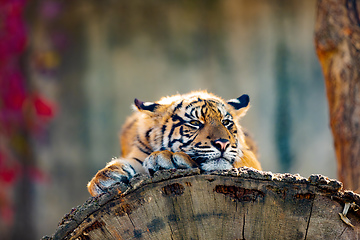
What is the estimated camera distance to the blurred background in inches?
279

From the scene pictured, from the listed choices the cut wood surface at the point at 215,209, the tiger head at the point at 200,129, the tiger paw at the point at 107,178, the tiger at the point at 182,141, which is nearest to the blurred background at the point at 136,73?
the tiger at the point at 182,141

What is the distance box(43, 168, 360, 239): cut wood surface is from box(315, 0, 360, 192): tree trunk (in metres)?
2.01

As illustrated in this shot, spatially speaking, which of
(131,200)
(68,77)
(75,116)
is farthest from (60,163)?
(131,200)

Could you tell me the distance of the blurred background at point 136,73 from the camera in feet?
23.2

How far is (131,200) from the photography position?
2.00 metres

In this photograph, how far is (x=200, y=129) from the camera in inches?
118

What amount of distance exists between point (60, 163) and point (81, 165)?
330 millimetres

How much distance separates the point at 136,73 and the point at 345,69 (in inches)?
157

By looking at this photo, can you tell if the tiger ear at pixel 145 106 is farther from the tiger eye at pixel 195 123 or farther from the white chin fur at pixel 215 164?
the white chin fur at pixel 215 164

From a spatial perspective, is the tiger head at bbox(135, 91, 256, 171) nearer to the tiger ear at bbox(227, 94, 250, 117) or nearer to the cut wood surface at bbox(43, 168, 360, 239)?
the tiger ear at bbox(227, 94, 250, 117)

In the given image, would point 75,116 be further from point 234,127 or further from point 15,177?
point 234,127

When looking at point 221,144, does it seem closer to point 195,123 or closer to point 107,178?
point 195,123

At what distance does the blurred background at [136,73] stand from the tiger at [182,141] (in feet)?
11.4

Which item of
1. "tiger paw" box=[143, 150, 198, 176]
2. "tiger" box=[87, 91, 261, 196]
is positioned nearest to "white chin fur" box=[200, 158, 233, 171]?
"tiger" box=[87, 91, 261, 196]
